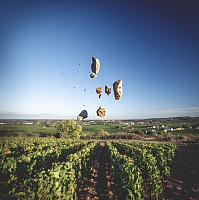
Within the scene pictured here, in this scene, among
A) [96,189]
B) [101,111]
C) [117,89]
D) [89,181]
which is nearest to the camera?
[117,89]

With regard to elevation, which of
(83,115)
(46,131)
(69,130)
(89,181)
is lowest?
(46,131)

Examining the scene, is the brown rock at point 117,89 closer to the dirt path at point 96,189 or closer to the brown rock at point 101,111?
the brown rock at point 101,111

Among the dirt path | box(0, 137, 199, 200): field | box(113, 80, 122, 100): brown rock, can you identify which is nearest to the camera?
box(0, 137, 199, 200): field

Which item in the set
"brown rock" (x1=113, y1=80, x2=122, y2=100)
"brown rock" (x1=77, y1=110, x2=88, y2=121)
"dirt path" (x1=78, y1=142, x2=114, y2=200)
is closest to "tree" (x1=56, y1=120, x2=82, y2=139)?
"dirt path" (x1=78, y1=142, x2=114, y2=200)

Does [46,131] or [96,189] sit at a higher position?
[96,189]

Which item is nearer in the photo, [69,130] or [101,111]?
[101,111]

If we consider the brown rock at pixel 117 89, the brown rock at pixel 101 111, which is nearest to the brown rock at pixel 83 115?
the brown rock at pixel 101 111

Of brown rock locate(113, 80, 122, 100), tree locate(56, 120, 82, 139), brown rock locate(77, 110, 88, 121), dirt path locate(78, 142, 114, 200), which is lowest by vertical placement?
tree locate(56, 120, 82, 139)

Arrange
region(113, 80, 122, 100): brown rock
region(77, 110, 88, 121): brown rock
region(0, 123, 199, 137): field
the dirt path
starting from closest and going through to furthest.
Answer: region(113, 80, 122, 100): brown rock < the dirt path < region(77, 110, 88, 121): brown rock < region(0, 123, 199, 137): field

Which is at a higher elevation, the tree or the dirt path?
the dirt path

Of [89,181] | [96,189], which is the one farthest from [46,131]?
[96,189]

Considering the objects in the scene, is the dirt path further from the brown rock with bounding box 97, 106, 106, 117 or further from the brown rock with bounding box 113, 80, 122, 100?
the brown rock with bounding box 113, 80, 122, 100

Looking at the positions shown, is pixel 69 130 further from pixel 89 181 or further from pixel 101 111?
pixel 101 111

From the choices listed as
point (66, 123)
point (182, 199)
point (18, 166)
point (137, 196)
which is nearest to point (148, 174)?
point (182, 199)
